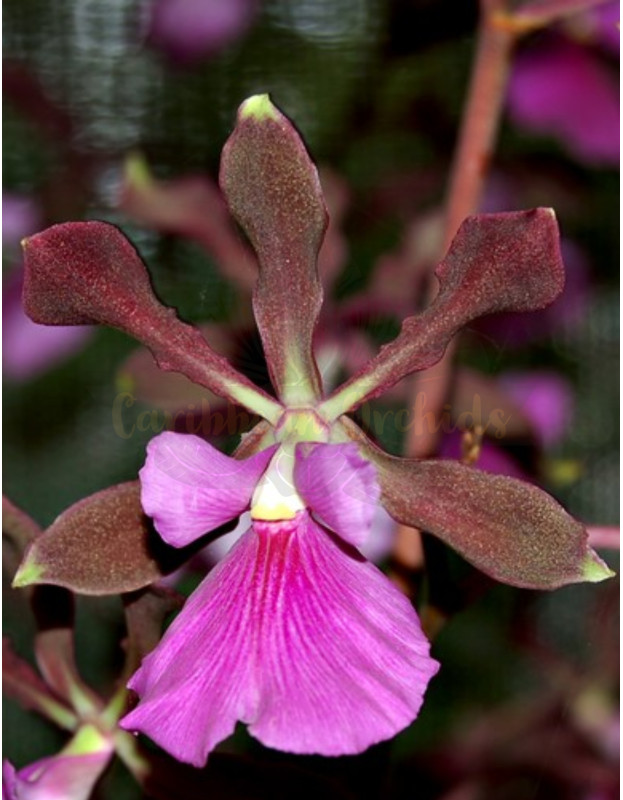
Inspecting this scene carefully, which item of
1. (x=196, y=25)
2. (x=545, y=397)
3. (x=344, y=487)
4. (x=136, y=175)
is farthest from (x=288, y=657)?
(x=196, y=25)

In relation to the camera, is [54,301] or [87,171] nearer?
[54,301]

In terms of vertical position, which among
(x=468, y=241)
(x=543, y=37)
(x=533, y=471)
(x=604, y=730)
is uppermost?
(x=468, y=241)

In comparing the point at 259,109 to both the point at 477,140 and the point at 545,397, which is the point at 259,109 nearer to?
the point at 477,140

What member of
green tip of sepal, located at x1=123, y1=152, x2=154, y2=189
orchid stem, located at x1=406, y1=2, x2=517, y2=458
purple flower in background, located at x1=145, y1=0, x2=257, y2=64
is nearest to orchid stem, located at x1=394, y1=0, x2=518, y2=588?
orchid stem, located at x1=406, y1=2, x2=517, y2=458

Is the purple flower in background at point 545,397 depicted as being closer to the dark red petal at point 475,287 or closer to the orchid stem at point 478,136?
the orchid stem at point 478,136

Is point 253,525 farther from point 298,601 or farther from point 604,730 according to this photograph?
point 604,730

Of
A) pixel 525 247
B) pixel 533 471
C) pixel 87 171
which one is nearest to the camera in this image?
pixel 525 247

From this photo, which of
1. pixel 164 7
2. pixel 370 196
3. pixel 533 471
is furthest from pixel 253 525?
pixel 164 7
